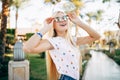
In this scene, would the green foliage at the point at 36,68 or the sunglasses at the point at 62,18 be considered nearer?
the sunglasses at the point at 62,18

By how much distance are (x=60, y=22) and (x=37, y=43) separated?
0.40 feet

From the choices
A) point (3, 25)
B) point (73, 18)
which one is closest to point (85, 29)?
point (73, 18)

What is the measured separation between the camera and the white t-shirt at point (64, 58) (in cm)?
114

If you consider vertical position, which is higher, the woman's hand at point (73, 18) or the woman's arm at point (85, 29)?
the woman's hand at point (73, 18)

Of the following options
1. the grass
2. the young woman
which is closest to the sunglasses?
the young woman

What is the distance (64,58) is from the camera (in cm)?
113

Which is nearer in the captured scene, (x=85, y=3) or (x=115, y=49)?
(x=85, y=3)

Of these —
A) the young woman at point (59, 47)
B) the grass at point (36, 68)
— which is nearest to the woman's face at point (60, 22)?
the young woman at point (59, 47)

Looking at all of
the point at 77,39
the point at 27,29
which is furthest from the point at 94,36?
the point at 27,29

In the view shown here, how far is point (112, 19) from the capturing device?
4.96m

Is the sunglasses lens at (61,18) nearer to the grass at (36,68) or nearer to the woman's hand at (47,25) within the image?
the woman's hand at (47,25)

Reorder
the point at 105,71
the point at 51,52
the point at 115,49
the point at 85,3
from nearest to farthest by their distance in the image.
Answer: the point at 51,52 → the point at 85,3 → the point at 105,71 → the point at 115,49

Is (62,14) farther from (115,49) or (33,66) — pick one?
(115,49)

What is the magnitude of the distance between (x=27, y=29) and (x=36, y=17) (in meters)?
0.21
